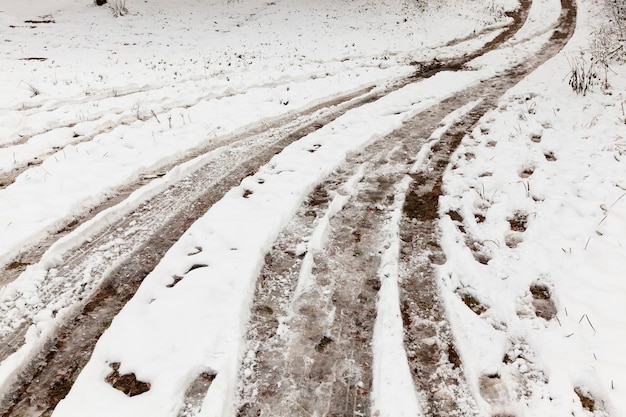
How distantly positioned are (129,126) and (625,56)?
12.4 metres

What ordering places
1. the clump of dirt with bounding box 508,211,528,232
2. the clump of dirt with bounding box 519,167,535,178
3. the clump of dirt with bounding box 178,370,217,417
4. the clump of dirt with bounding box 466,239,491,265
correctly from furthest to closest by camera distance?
the clump of dirt with bounding box 519,167,535,178
the clump of dirt with bounding box 508,211,528,232
the clump of dirt with bounding box 466,239,491,265
the clump of dirt with bounding box 178,370,217,417

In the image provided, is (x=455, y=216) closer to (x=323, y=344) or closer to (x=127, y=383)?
(x=323, y=344)

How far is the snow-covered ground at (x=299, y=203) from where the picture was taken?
2914 mm

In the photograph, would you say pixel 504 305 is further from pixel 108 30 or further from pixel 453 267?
pixel 108 30

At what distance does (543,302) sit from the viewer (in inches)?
140

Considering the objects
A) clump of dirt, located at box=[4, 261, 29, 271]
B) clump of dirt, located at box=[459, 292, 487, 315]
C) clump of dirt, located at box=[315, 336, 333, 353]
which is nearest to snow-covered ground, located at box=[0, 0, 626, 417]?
clump of dirt, located at box=[459, 292, 487, 315]

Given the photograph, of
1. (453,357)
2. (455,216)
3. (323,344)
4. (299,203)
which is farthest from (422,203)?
(323,344)

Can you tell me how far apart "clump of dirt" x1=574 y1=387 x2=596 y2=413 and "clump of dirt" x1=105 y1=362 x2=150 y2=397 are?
2986 mm

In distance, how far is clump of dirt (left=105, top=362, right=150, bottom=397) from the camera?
2781 mm

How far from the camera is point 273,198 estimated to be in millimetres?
5191

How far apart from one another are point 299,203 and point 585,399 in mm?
3401

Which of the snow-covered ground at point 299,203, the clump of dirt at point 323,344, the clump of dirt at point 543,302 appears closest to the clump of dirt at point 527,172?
the snow-covered ground at point 299,203

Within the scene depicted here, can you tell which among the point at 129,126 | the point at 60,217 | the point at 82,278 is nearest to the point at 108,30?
the point at 129,126

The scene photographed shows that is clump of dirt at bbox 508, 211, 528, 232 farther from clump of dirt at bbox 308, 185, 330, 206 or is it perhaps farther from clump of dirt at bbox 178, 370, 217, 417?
clump of dirt at bbox 178, 370, 217, 417
